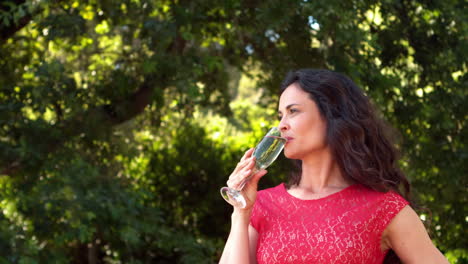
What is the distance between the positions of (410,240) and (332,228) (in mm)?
295

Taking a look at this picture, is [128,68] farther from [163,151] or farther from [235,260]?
[235,260]

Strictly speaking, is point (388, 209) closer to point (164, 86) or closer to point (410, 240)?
point (410, 240)

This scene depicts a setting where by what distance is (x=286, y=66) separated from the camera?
583 cm

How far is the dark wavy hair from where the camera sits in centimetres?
267

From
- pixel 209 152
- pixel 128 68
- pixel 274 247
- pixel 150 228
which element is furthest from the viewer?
pixel 209 152

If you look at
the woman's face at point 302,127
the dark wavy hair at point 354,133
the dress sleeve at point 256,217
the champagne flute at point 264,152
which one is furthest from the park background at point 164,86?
the champagne flute at point 264,152

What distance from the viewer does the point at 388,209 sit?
257cm

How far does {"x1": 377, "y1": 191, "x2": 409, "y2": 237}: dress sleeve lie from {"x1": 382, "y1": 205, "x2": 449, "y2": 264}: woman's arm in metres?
0.01

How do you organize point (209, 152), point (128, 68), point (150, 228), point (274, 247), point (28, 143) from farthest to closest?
point (209, 152) < point (128, 68) < point (150, 228) < point (28, 143) < point (274, 247)

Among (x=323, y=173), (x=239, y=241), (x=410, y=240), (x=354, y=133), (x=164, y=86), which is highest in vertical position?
(x=164, y=86)

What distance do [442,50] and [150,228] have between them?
9.18ft

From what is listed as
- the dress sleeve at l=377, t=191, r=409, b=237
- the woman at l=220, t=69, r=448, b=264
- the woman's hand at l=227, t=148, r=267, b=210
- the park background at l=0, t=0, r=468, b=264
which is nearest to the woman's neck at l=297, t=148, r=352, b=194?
the woman at l=220, t=69, r=448, b=264

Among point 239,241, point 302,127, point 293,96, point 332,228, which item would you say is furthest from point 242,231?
point 293,96

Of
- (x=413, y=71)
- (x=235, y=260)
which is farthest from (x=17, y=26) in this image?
(x=235, y=260)
